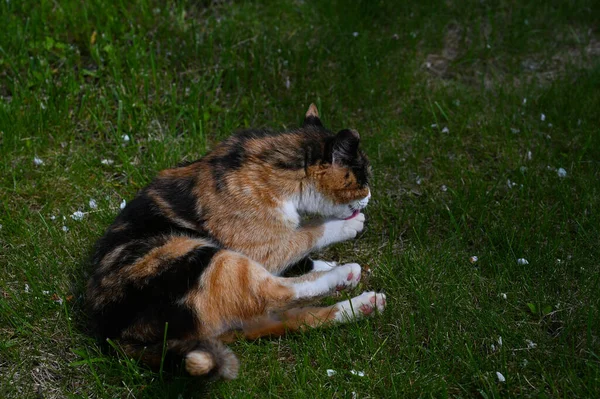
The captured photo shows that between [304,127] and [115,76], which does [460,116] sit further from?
[115,76]

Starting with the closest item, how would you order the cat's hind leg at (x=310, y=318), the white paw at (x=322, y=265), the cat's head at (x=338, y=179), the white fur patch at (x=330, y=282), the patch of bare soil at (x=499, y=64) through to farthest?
the cat's hind leg at (x=310, y=318), the white fur patch at (x=330, y=282), the cat's head at (x=338, y=179), the white paw at (x=322, y=265), the patch of bare soil at (x=499, y=64)

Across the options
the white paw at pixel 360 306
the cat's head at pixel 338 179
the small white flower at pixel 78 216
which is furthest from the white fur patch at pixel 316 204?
the small white flower at pixel 78 216

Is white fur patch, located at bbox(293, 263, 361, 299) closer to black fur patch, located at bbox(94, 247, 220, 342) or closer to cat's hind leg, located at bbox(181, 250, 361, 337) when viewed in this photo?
cat's hind leg, located at bbox(181, 250, 361, 337)

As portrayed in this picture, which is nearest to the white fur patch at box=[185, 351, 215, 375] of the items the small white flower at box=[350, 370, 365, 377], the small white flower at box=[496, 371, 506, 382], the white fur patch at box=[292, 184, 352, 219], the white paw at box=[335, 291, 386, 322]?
the small white flower at box=[350, 370, 365, 377]

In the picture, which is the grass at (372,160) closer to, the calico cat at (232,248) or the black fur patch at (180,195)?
the calico cat at (232,248)

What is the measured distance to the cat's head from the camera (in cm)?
384

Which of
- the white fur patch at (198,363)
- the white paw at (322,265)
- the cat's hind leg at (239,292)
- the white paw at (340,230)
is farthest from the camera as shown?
the white paw at (322,265)

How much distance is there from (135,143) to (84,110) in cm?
55

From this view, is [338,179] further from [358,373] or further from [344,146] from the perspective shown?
[358,373]

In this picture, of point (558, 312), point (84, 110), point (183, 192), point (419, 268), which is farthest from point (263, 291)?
point (84, 110)

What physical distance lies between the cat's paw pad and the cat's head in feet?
1.26

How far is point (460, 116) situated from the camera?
5.26 metres

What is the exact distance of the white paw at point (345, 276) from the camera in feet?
12.6

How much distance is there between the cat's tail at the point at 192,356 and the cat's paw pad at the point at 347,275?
3.16ft
